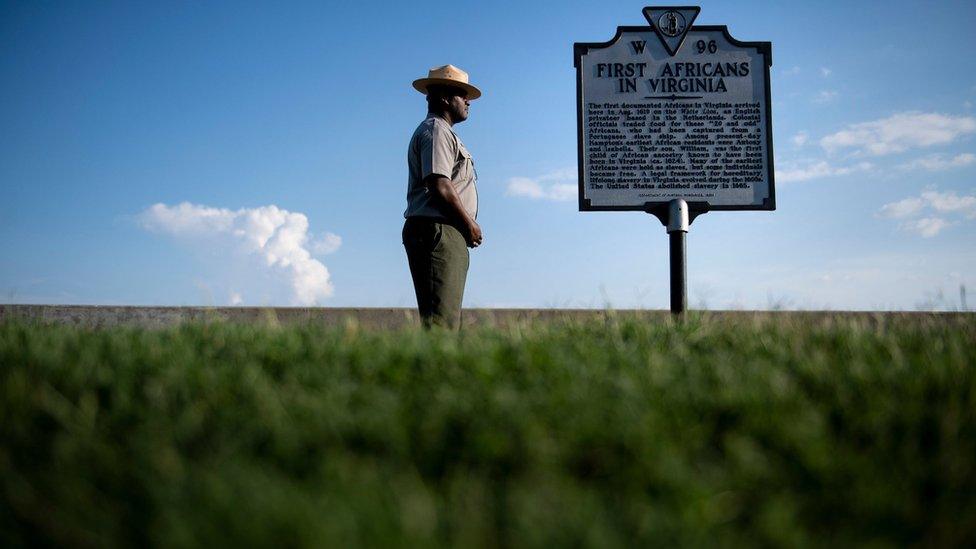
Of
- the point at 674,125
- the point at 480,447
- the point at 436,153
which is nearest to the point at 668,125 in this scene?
the point at 674,125

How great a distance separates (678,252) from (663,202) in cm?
51

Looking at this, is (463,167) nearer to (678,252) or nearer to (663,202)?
(663,202)

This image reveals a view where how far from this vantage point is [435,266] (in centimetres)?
495

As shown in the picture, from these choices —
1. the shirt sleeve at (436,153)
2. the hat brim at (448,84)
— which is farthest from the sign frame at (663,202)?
the shirt sleeve at (436,153)

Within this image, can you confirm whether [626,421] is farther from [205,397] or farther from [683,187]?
[683,187]

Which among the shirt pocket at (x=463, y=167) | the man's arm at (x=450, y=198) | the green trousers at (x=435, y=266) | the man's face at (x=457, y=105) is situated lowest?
the green trousers at (x=435, y=266)

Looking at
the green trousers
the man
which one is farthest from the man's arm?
the green trousers

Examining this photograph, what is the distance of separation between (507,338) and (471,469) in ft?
6.15

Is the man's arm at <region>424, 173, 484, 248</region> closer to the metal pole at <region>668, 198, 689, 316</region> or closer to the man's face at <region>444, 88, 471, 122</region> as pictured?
the man's face at <region>444, 88, 471, 122</region>

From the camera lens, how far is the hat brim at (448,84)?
17.7ft

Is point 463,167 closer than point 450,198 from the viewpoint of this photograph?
No

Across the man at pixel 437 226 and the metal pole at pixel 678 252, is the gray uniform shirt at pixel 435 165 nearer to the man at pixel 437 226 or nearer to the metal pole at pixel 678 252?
the man at pixel 437 226

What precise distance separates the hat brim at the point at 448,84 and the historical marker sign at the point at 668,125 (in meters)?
1.60

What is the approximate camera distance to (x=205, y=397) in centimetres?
296
